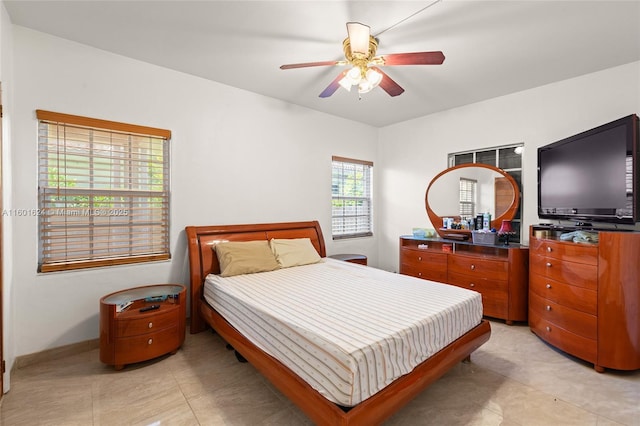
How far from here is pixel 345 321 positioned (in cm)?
187

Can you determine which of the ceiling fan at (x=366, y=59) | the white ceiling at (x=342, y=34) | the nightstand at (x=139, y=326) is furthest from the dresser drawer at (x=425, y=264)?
the nightstand at (x=139, y=326)

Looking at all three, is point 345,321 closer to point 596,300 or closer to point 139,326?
point 139,326

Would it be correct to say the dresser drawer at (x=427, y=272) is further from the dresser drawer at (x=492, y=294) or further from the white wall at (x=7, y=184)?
the white wall at (x=7, y=184)

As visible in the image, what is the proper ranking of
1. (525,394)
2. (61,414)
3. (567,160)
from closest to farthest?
(61,414), (525,394), (567,160)

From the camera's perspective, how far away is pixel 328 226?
184 inches

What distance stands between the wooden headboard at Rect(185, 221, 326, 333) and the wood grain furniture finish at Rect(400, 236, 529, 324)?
1.90m

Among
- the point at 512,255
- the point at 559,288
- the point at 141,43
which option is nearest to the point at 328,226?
the point at 512,255

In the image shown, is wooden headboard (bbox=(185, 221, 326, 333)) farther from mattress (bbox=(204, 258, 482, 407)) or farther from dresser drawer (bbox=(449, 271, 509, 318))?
dresser drawer (bbox=(449, 271, 509, 318))

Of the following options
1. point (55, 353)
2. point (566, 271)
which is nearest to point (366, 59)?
point (566, 271)

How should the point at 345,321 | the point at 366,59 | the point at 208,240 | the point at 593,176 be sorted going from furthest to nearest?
the point at 208,240 → the point at 593,176 → the point at 366,59 → the point at 345,321

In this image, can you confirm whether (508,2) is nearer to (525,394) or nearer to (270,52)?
(270,52)

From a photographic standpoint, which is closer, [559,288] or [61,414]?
[61,414]

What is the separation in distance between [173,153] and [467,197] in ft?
13.1

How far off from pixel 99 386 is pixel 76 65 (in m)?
2.81
